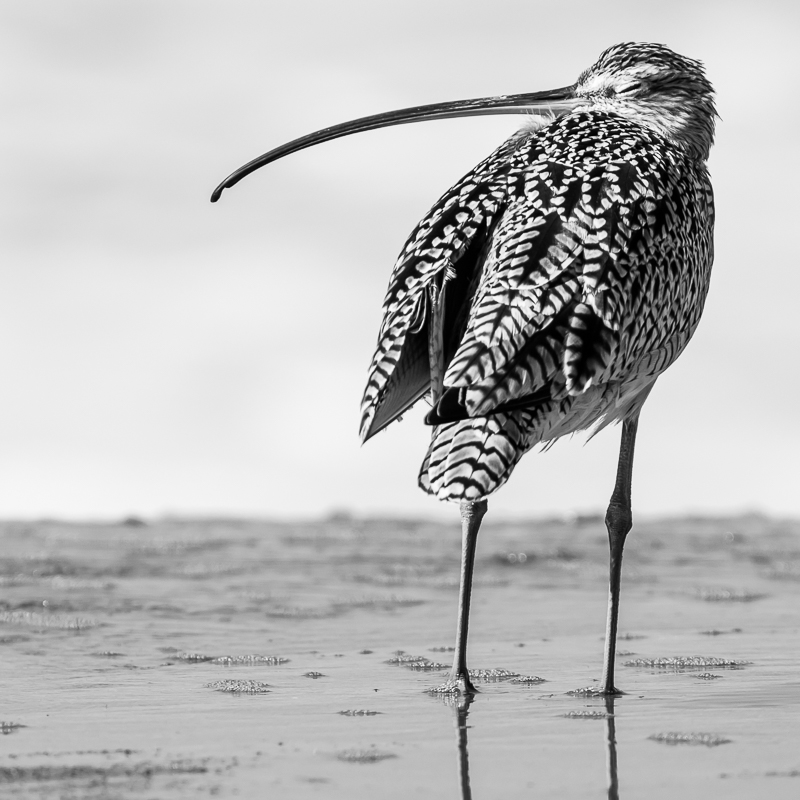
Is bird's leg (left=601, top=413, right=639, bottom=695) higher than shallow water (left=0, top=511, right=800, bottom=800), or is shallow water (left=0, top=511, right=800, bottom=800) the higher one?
bird's leg (left=601, top=413, right=639, bottom=695)

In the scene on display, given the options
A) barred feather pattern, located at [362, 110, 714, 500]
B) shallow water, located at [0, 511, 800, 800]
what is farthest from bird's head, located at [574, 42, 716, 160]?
shallow water, located at [0, 511, 800, 800]

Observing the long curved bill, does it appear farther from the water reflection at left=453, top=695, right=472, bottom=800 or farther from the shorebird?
the water reflection at left=453, top=695, right=472, bottom=800

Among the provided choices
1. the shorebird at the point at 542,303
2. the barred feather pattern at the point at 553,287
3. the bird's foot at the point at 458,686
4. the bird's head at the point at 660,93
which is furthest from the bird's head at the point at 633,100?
the bird's foot at the point at 458,686

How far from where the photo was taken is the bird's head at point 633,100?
23.0 feet

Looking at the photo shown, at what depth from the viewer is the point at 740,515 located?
18453mm

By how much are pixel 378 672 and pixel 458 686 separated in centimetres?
80

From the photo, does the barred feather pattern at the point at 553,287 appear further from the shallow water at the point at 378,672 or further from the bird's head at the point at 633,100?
the shallow water at the point at 378,672

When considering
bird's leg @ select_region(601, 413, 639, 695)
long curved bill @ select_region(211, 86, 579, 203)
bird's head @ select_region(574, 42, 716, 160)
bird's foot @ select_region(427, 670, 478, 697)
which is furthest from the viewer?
long curved bill @ select_region(211, 86, 579, 203)

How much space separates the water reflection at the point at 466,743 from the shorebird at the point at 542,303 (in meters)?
0.21

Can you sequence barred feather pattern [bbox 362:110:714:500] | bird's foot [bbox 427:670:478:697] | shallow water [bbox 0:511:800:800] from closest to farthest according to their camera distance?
shallow water [bbox 0:511:800:800] < barred feather pattern [bbox 362:110:714:500] < bird's foot [bbox 427:670:478:697]

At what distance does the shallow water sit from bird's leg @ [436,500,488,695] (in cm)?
14

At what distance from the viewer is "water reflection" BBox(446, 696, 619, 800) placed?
421 centimetres

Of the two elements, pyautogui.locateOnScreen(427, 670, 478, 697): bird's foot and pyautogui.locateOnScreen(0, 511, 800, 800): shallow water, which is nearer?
pyautogui.locateOnScreen(0, 511, 800, 800): shallow water

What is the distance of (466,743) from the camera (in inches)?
189
